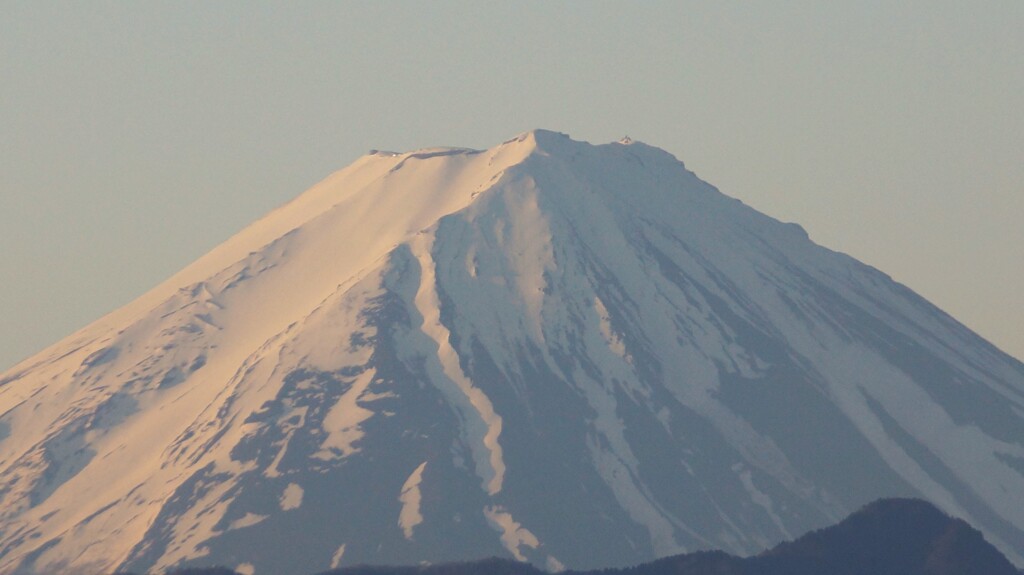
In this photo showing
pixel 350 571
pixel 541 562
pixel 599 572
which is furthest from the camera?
pixel 541 562

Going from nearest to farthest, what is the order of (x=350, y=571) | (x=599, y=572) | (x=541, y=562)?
(x=350, y=571) < (x=599, y=572) < (x=541, y=562)

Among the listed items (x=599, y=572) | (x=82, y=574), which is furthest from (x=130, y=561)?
(x=599, y=572)

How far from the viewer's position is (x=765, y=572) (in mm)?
52750

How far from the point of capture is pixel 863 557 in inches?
2115

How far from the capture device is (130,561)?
200 m

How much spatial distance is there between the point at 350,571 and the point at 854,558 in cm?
1175

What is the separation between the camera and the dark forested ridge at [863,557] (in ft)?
173

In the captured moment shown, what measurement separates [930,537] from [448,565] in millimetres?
11451

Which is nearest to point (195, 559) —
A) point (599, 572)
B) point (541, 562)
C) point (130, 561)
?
point (130, 561)

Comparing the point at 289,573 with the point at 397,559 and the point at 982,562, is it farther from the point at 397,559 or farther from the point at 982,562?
the point at 982,562

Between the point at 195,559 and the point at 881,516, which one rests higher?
the point at 881,516

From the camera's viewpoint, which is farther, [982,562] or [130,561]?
[130,561]

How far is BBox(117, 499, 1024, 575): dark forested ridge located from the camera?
52688mm

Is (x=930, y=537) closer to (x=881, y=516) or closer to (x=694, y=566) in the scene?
(x=881, y=516)
